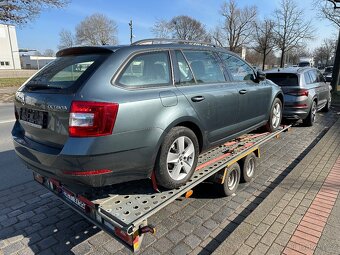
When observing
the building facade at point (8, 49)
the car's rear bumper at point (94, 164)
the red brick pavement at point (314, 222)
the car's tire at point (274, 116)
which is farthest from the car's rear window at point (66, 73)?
the building facade at point (8, 49)

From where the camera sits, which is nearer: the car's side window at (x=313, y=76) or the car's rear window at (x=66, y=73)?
the car's rear window at (x=66, y=73)

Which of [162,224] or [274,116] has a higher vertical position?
[274,116]

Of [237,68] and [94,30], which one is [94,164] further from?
[94,30]

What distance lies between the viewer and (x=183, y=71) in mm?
3182

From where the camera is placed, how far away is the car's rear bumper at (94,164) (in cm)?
232

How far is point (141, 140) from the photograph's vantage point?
2506 mm

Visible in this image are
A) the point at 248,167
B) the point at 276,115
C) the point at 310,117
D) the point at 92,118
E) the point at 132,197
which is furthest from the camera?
the point at 310,117

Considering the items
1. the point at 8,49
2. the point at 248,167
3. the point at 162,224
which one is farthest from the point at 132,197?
the point at 8,49

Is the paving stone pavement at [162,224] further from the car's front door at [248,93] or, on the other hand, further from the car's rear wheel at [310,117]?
the car's rear wheel at [310,117]

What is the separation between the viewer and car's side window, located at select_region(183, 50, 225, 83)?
11.0 feet

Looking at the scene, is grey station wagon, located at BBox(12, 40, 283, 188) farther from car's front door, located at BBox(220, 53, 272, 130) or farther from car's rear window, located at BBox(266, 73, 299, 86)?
car's rear window, located at BBox(266, 73, 299, 86)

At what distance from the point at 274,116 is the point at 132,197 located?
12.2ft

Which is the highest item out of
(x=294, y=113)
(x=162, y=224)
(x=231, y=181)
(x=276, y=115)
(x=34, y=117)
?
(x=34, y=117)

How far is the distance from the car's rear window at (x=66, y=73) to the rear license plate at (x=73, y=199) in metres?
1.06
